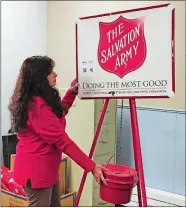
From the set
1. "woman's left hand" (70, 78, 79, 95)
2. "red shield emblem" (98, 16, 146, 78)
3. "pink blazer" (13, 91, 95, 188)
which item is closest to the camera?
"pink blazer" (13, 91, 95, 188)

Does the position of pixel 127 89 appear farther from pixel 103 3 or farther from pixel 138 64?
pixel 103 3

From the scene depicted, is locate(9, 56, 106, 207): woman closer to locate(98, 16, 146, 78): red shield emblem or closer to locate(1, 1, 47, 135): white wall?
locate(98, 16, 146, 78): red shield emblem

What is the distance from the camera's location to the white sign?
5.44 feet

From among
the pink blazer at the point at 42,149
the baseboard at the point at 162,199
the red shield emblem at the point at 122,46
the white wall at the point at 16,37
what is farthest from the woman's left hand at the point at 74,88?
the white wall at the point at 16,37

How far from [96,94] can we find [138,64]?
34 centimetres

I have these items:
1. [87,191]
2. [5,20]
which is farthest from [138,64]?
[5,20]

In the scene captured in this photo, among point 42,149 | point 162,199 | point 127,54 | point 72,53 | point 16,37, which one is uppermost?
point 16,37

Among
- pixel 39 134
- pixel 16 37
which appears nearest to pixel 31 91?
pixel 39 134

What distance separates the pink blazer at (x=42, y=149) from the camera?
1.59m

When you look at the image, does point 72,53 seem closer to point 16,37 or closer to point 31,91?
point 16,37

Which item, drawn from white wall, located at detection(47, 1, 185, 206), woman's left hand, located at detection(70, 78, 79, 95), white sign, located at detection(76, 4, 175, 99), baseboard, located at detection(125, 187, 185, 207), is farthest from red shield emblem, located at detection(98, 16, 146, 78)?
baseboard, located at detection(125, 187, 185, 207)

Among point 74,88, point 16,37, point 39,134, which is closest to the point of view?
point 39,134

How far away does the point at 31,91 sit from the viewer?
5.49 feet

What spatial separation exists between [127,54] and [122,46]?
0.19 ft
